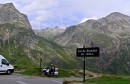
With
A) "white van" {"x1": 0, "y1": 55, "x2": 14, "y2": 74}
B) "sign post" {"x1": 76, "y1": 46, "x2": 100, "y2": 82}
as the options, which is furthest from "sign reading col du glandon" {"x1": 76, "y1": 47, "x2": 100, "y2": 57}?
"white van" {"x1": 0, "y1": 55, "x2": 14, "y2": 74}

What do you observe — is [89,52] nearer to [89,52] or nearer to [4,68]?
[89,52]

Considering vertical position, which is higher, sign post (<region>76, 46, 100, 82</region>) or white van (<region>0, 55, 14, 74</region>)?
sign post (<region>76, 46, 100, 82</region>)

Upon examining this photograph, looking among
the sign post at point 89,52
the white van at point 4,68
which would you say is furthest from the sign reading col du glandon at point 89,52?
the white van at point 4,68

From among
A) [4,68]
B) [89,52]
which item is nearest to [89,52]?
[89,52]

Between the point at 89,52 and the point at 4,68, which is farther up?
the point at 89,52

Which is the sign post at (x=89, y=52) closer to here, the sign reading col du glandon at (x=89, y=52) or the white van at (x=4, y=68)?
the sign reading col du glandon at (x=89, y=52)

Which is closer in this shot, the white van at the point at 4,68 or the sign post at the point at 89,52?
the sign post at the point at 89,52

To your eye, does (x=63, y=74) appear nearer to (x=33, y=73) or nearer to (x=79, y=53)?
(x=33, y=73)

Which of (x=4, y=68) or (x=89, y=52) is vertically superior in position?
(x=89, y=52)

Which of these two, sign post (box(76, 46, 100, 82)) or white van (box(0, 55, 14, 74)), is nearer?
sign post (box(76, 46, 100, 82))

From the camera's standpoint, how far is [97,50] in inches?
1499

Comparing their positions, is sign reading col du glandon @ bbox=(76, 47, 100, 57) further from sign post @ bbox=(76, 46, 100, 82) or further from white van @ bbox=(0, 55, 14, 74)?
white van @ bbox=(0, 55, 14, 74)

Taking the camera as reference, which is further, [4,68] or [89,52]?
[4,68]

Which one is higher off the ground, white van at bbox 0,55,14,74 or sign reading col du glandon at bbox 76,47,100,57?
sign reading col du glandon at bbox 76,47,100,57
